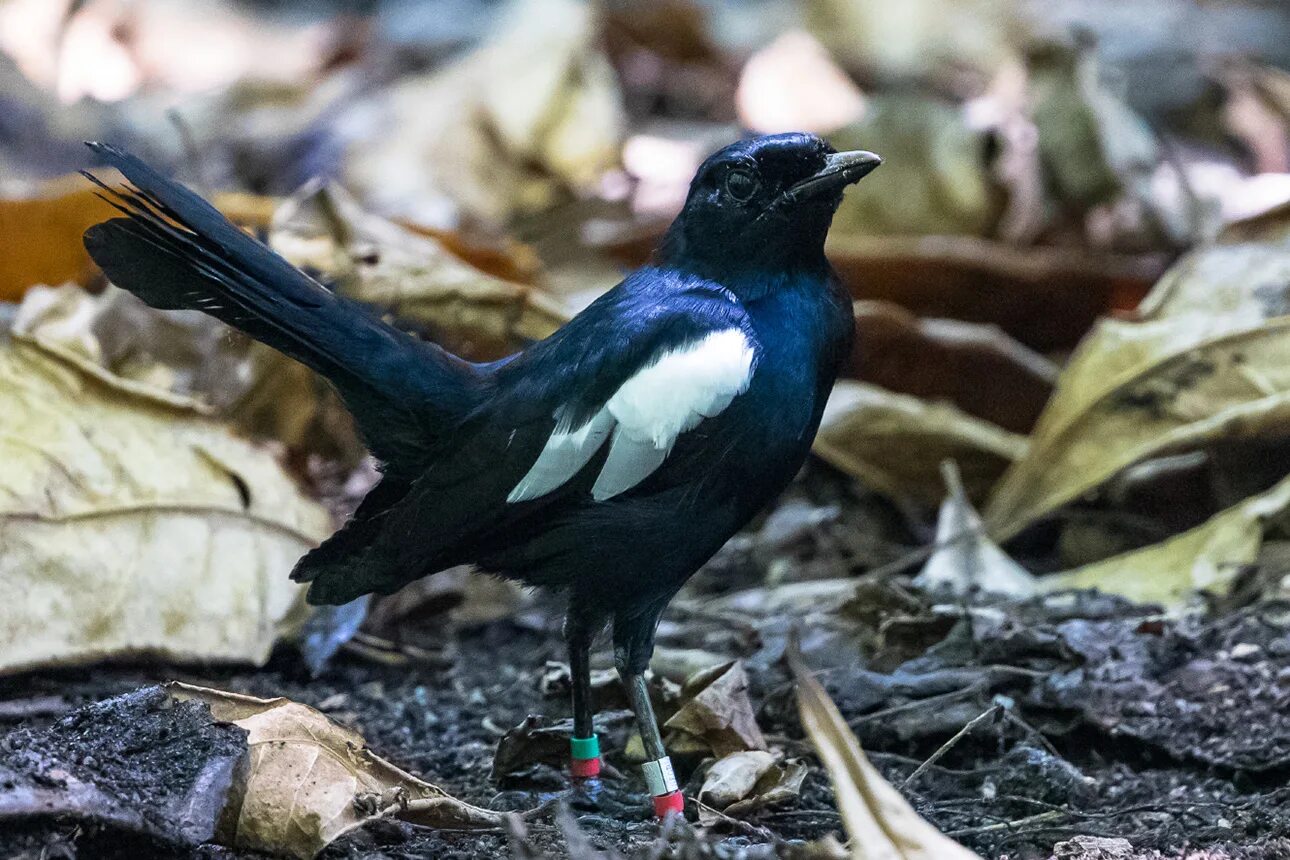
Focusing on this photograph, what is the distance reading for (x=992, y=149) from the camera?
20.6 feet

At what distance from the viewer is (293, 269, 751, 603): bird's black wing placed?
2.91m

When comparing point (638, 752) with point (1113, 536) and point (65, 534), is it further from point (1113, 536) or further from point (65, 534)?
point (1113, 536)

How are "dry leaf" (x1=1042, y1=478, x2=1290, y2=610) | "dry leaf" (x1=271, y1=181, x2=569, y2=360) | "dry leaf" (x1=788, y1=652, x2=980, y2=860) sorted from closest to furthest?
1. "dry leaf" (x1=788, y1=652, x2=980, y2=860)
2. "dry leaf" (x1=1042, y1=478, x2=1290, y2=610)
3. "dry leaf" (x1=271, y1=181, x2=569, y2=360)

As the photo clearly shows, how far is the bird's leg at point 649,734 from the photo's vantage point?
2.82 meters

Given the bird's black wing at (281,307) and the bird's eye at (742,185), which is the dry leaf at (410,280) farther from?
the bird's eye at (742,185)

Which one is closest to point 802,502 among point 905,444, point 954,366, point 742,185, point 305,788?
point 905,444

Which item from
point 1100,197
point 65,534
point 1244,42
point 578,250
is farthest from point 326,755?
point 1244,42

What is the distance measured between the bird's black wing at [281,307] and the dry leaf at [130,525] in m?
0.63

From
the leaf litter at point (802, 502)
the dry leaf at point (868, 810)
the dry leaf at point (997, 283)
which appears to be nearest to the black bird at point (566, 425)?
the leaf litter at point (802, 502)

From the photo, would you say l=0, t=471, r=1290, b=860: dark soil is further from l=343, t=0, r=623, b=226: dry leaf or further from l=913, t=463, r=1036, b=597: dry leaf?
l=343, t=0, r=623, b=226: dry leaf

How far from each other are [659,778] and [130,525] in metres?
1.39

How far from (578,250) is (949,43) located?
3.13 metres

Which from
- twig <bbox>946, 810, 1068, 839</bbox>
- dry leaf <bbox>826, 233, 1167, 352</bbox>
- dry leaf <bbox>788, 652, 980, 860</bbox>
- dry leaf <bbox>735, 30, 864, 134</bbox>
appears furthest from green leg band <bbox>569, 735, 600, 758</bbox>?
dry leaf <bbox>735, 30, 864, 134</bbox>

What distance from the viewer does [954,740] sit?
2.86 m
